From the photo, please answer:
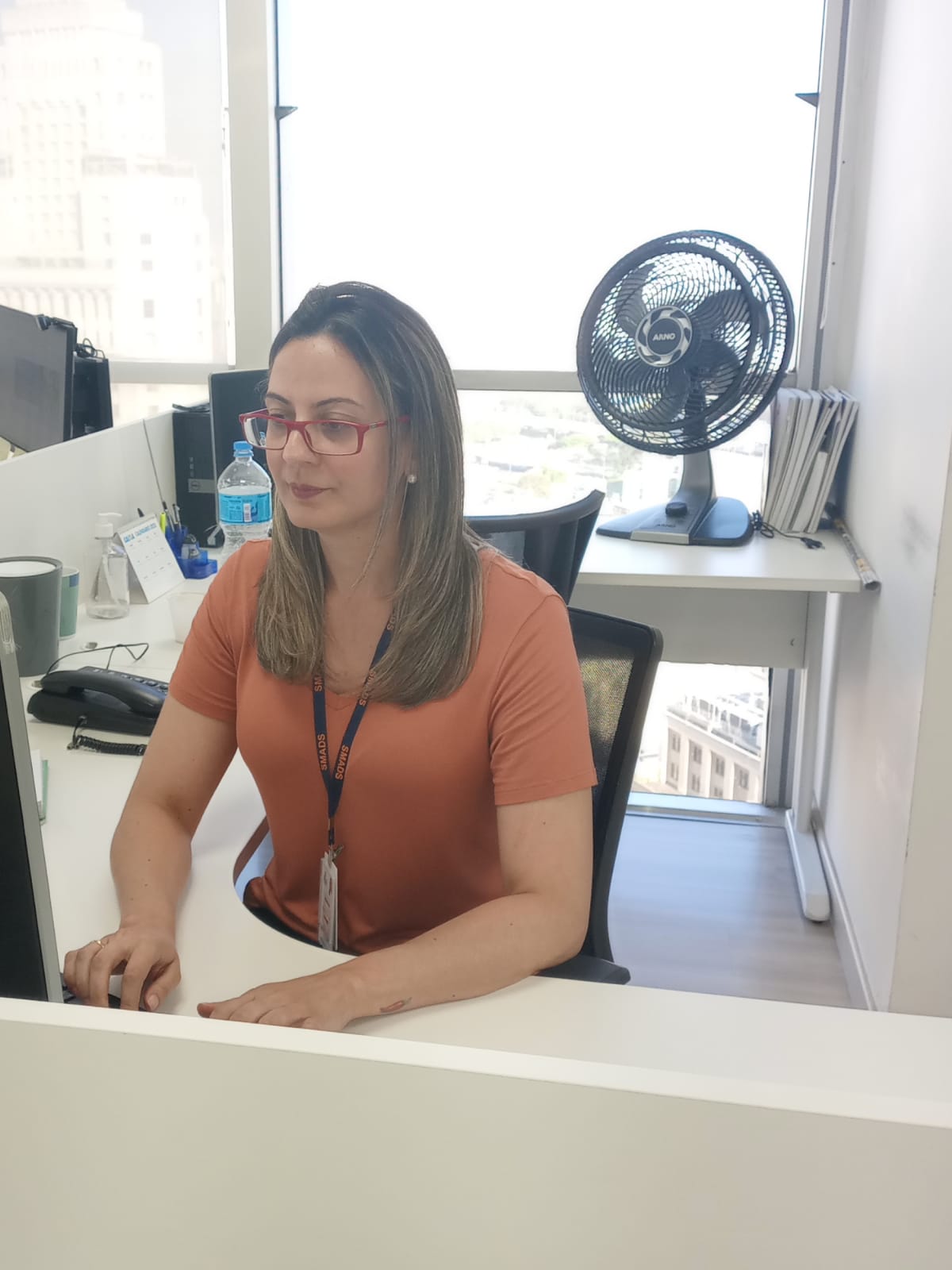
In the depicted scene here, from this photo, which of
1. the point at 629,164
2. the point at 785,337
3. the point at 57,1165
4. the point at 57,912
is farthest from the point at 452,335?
the point at 57,1165

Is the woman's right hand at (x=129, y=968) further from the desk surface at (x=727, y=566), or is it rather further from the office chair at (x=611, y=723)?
the desk surface at (x=727, y=566)

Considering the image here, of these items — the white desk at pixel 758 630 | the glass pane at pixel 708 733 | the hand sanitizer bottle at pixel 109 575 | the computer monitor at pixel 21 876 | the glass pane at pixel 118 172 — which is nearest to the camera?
the computer monitor at pixel 21 876

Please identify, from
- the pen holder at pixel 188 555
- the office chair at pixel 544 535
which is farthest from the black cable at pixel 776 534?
the pen holder at pixel 188 555

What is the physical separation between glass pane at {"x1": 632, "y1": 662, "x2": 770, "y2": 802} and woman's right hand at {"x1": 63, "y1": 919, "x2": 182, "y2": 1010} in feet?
7.26

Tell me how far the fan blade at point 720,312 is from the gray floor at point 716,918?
4.10ft

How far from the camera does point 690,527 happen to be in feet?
8.27

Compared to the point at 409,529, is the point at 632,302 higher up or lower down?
higher up

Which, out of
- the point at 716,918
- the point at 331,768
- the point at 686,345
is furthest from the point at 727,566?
the point at 331,768

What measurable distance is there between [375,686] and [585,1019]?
0.43 m

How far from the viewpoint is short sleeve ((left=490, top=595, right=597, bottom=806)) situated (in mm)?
1113

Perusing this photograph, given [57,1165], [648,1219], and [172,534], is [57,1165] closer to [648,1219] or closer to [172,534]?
[648,1219]

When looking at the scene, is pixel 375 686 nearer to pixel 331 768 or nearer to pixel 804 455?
pixel 331 768

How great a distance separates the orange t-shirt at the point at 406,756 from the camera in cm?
114

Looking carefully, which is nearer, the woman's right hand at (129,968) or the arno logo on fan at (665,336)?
the woman's right hand at (129,968)
